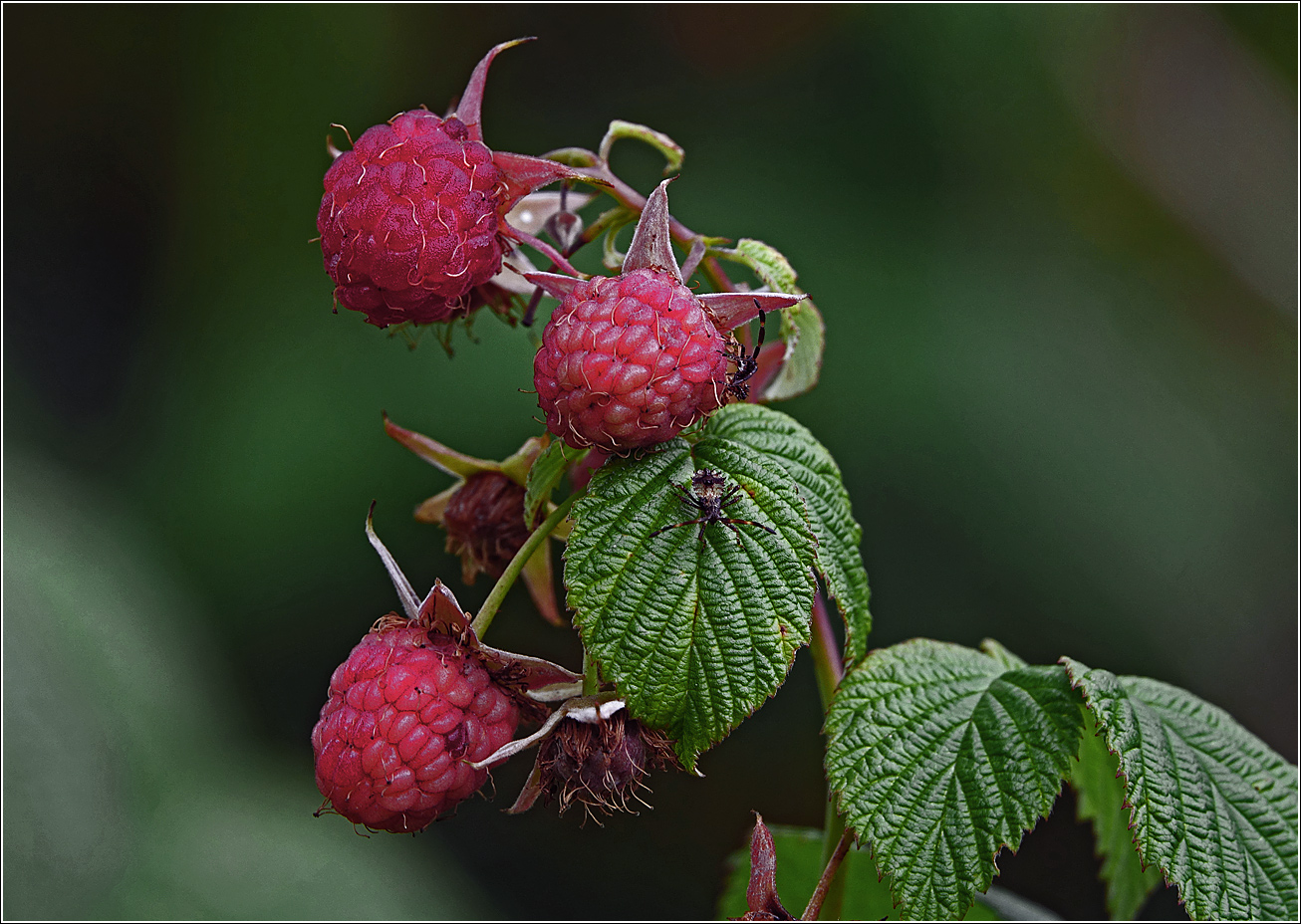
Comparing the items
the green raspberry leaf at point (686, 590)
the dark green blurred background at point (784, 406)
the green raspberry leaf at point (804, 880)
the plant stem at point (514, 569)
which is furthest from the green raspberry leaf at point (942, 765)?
the dark green blurred background at point (784, 406)

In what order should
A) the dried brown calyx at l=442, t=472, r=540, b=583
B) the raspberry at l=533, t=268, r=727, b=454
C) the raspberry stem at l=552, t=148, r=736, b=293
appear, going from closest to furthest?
1. the raspberry at l=533, t=268, r=727, b=454
2. the raspberry stem at l=552, t=148, r=736, b=293
3. the dried brown calyx at l=442, t=472, r=540, b=583

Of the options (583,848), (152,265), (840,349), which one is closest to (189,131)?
(152,265)

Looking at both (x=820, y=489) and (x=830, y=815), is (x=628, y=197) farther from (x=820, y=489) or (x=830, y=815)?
(x=830, y=815)

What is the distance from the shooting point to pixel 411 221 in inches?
29.0

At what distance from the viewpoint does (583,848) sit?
8.32 feet

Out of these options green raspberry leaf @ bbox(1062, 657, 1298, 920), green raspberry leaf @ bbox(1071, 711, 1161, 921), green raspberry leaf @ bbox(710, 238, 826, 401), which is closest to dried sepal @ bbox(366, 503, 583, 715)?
green raspberry leaf @ bbox(710, 238, 826, 401)

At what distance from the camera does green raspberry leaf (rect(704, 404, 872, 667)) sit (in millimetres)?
790

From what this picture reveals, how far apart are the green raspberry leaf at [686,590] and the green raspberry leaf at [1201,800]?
296 mm

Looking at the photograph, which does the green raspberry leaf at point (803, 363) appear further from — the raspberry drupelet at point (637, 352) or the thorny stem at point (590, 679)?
the thorny stem at point (590, 679)

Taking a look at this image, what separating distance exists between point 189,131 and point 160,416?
Result: 34.0 inches

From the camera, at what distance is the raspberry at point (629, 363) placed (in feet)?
2.25

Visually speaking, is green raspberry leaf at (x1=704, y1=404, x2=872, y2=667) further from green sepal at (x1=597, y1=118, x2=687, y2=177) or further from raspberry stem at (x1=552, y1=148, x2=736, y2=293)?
green sepal at (x1=597, y1=118, x2=687, y2=177)

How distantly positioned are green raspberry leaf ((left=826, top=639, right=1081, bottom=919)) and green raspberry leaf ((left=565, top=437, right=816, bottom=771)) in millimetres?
163

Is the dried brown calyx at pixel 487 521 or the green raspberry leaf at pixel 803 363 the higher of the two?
the green raspberry leaf at pixel 803 363
